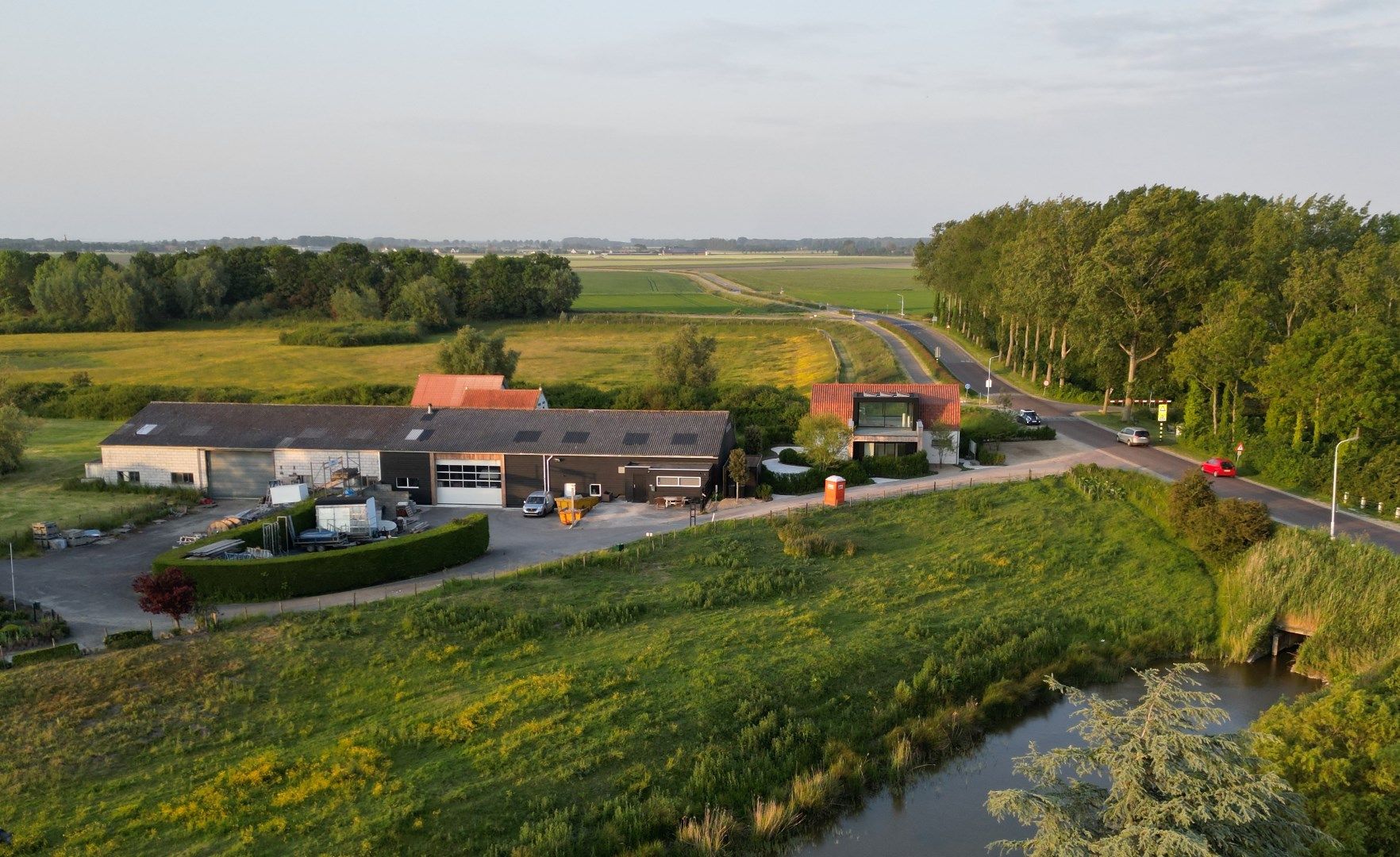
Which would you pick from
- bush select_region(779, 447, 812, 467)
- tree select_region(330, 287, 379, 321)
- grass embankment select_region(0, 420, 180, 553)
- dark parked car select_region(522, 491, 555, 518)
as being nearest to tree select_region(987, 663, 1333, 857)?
dark parked car select_region(522, 491, 555, 518)

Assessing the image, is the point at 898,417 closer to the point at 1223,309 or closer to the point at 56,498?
the point at 1223,309

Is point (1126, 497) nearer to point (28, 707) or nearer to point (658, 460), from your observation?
point (658, 460)

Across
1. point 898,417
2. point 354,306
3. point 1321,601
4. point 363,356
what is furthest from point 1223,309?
point 354,306

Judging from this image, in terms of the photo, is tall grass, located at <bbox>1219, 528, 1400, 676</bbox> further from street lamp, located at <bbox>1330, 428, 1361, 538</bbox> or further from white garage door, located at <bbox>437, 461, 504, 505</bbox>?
white garage door, located at <bbox>437, 461, 504, 505</bbox>

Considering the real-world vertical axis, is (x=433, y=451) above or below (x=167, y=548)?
above

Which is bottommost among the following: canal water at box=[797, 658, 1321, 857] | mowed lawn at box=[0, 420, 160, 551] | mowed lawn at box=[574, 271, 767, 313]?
canal water at box=[797, 658, 1321, 857]

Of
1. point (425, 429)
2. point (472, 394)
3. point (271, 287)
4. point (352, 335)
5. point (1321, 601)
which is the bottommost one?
point (1321, 601)

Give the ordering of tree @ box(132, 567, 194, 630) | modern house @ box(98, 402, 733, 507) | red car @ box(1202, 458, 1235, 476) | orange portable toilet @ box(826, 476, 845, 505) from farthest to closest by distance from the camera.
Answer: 1. red car @ box(1202, 458, 1235, 476)
2. modern house @ box(98, 402, 733, 507)
3. orange portable toilet @ box(826, 476, 845, 505)
4. tree @ box(132, 567, 194, 630)
